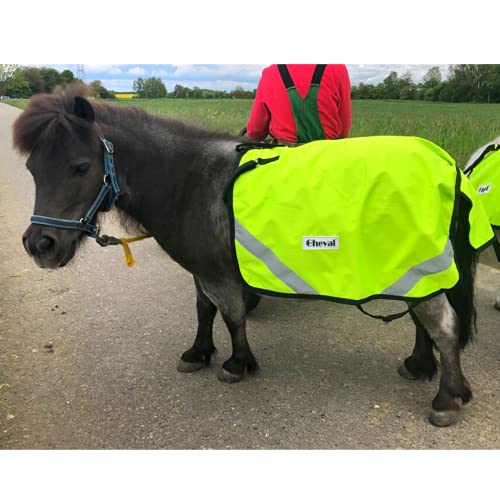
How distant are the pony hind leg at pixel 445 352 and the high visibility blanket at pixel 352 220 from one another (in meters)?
0.23

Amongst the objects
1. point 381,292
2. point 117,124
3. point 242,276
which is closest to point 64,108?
point 117,124

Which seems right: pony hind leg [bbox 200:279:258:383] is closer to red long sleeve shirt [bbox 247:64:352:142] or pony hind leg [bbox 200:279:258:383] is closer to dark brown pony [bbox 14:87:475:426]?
dark brown pony [bbox 14:87:475:426]

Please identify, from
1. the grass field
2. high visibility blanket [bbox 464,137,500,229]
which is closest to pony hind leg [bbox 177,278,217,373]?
the grass field

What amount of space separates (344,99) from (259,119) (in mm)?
650

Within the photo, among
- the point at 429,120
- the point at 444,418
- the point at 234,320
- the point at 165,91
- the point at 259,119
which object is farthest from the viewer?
the point at 429,120

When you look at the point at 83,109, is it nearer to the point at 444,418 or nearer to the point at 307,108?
the point at 307,108

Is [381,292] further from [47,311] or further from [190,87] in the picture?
[47,311]

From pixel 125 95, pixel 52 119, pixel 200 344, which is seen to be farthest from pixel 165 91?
pixel 200 344

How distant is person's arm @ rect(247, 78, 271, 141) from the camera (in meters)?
3.12

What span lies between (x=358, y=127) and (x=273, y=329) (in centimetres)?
204

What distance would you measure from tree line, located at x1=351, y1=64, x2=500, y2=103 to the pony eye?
7.66 ft

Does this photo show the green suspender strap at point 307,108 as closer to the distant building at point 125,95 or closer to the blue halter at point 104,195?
the distant building at point 125,95

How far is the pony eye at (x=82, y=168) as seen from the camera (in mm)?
2018

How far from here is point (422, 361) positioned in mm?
2619
